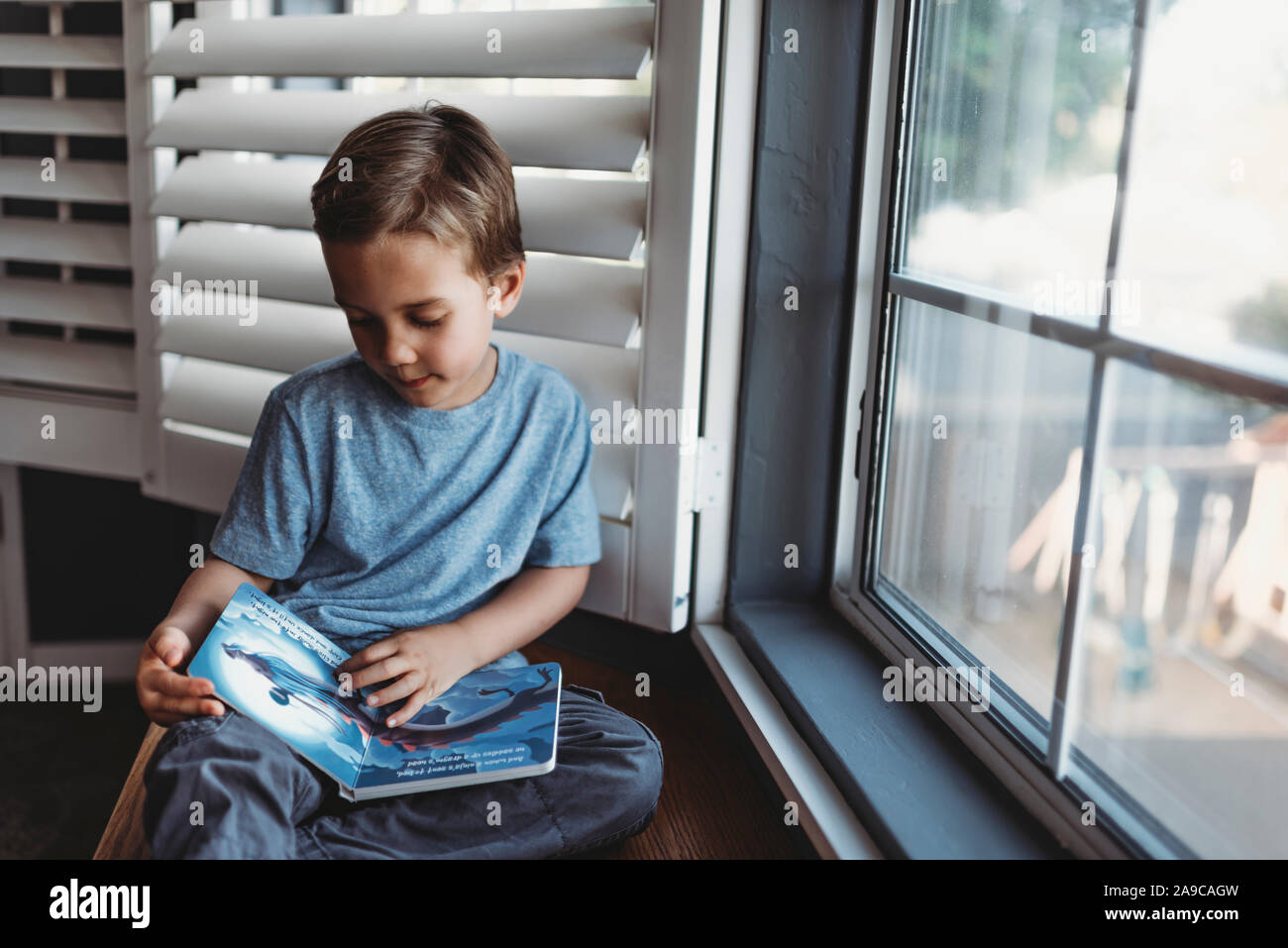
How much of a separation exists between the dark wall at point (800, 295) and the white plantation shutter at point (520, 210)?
68mm

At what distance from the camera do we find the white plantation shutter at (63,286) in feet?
5.13

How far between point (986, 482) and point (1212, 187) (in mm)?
349

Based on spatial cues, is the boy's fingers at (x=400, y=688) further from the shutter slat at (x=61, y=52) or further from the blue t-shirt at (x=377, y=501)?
the shutter slat at (x=61, y=52)

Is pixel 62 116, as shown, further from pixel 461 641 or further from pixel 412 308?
pixel 461 641

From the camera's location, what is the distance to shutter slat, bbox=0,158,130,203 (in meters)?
1.57

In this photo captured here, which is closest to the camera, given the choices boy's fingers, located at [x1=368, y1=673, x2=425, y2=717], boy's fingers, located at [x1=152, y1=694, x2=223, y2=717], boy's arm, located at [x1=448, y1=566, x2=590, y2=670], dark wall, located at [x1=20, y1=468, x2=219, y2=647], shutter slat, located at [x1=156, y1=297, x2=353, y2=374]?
boy's fingers, located at [x1=152, y1=694, x2=223, y2=717]

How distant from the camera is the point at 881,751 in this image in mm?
910

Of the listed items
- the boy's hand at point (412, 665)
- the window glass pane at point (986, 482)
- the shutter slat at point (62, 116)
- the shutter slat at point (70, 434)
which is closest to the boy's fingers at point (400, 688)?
the boy's hand at point (412, 665)

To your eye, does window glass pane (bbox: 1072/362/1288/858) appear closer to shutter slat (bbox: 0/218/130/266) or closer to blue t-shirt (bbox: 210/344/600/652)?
blue t-shirt (bbox: 210/344/600/652)

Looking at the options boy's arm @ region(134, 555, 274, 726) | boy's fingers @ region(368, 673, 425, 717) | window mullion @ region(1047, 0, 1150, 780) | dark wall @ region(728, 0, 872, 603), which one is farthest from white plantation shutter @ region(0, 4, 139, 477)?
window mullion @ region(1047, 0, 1150, 780)

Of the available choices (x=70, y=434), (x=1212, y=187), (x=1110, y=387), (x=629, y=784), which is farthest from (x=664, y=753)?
(x=70, y=434)

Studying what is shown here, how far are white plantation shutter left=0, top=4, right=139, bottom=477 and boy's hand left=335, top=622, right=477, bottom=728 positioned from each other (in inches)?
33.8

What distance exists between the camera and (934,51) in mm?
1023
